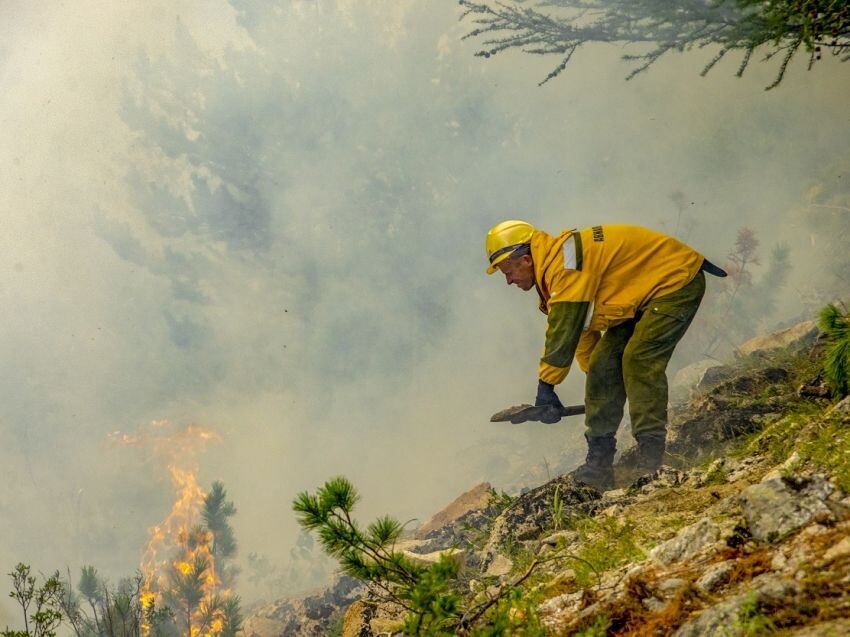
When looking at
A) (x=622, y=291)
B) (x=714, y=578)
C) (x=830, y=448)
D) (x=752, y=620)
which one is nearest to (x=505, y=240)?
(x=622, y=291)

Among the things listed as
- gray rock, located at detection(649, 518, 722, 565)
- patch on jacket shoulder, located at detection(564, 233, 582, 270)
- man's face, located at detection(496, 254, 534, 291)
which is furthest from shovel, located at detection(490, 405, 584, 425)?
gray rock, located at detection(649, 518, 722, 565)

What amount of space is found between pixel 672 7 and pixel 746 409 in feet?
25.8

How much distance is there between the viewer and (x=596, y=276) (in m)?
3.47

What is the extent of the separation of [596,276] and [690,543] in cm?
227

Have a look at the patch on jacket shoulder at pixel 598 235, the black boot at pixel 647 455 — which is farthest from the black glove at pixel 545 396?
the patch on jacket shoulder at pixel 598 235

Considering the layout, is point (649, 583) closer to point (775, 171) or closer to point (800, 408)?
point (800, 408)

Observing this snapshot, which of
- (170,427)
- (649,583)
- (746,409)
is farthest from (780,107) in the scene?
(170,427)

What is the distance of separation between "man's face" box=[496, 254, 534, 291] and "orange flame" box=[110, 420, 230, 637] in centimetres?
581

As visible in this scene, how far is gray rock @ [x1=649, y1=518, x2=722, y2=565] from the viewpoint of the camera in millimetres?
1433

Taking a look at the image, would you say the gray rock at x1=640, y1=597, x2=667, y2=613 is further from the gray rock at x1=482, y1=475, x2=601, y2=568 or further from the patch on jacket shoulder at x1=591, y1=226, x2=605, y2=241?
the patch on jacket shoulder at x1=591, y1=226, x2=605, y2=241

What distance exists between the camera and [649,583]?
4.37 ft

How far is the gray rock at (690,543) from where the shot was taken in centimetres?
143

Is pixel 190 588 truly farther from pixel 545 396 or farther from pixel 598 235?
pixel 598 235

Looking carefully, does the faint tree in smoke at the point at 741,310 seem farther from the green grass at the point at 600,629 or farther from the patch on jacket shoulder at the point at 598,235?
the green grass at the point at 600,629
